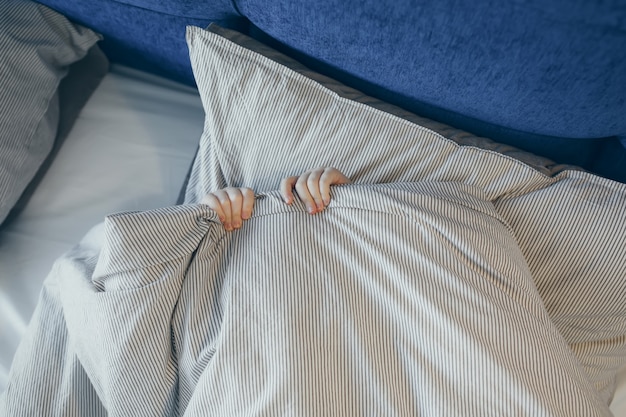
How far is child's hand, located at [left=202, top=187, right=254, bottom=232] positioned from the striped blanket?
0.01 metres

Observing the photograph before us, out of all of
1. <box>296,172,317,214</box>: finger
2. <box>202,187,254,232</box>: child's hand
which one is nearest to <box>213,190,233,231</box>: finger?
<box>202,187,254,232</box>: child's hand

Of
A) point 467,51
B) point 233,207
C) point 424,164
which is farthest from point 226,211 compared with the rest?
point 467,51

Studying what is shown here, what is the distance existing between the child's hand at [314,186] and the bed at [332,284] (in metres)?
0.02

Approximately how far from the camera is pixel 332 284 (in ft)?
2.59

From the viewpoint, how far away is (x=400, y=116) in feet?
3.11

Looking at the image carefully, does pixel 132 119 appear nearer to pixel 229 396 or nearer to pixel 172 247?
pixel 172 247

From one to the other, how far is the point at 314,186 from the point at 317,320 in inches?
8.4

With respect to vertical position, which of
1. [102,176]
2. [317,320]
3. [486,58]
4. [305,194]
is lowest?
[102,176]

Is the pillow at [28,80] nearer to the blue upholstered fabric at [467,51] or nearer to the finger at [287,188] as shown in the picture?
the blue upholstered fabric at [467,51]

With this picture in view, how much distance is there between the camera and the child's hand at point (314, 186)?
0.84 meters

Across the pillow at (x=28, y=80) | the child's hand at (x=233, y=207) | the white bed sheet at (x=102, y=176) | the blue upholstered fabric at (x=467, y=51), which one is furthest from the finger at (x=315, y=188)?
the pillow at (x=28, y=80)

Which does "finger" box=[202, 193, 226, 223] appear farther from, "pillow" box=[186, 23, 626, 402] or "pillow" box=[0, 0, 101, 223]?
"pillow" box=[0, 0, 101, 223]

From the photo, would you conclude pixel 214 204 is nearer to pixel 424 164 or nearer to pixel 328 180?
pixel 328 180

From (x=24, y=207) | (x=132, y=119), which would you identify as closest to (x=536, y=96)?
(x=132, y=119)
